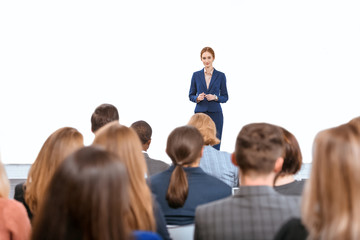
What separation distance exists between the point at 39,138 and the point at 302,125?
12.5 feet

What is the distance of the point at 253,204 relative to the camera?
1.55m

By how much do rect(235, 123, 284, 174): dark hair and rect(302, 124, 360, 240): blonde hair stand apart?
39 centimetres

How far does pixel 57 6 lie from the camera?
6.50m

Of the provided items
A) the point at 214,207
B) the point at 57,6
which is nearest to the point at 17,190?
the point at 214,207

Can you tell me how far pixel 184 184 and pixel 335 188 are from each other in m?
1.08

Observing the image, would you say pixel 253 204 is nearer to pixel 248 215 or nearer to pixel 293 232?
pixel 248 215

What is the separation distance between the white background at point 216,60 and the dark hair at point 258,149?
494 cm

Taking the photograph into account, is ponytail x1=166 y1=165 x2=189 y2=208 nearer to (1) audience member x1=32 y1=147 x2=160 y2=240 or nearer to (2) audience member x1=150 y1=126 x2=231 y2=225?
(2) audience member x1=150 y1=126 x2=231 y2=225

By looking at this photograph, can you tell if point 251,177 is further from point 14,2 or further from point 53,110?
point 14,2

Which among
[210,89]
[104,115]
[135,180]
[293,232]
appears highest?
[210,89]

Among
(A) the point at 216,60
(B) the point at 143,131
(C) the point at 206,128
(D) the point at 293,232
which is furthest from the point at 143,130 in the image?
(A) the point at 216,60

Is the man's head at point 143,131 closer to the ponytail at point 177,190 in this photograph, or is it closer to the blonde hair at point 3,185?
the ponytail at point 177,190

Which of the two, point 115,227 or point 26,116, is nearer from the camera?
point 115,227

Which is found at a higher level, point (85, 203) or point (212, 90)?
point (212, 90)
